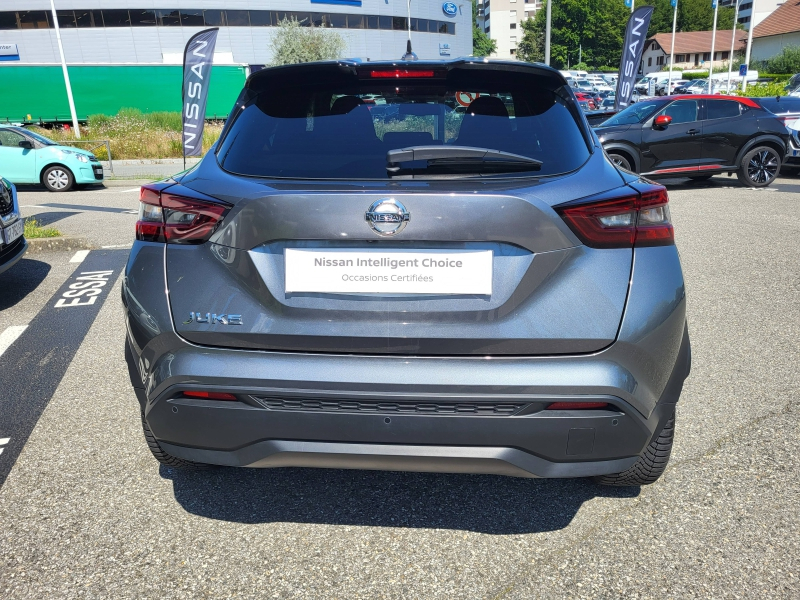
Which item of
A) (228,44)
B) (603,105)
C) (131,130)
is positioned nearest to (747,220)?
(131,130)

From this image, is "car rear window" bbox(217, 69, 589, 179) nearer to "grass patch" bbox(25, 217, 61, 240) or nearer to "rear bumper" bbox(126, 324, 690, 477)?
"rear bumper" bbox(126, 324, 690, 477)

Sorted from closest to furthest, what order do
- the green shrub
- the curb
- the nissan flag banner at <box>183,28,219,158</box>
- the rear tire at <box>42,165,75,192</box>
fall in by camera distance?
the curb → the nissan flag banner at <box>183,28,219,158</box> → the rear tire at <box>42,165,75,192</box> → the green shrub

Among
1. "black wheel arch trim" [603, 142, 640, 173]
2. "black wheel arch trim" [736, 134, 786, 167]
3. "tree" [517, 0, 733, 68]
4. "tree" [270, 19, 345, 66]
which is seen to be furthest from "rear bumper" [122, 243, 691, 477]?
"tree" [517, 0, 733, 68]

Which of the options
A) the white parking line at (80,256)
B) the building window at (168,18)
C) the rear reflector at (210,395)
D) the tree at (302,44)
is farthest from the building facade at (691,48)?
the rear reflector at (210,395)

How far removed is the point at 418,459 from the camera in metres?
2.04

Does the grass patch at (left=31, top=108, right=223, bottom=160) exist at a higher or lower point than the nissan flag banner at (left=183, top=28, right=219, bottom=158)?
lower

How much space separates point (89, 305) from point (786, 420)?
17.3 ft

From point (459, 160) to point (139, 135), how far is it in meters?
24.7

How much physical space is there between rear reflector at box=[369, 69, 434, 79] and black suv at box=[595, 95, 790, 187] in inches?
424

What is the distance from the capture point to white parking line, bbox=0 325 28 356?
4780mm

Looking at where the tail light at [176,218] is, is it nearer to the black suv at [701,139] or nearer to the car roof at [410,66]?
the car roof at [410,66]

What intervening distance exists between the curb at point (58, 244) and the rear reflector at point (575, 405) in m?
7.74

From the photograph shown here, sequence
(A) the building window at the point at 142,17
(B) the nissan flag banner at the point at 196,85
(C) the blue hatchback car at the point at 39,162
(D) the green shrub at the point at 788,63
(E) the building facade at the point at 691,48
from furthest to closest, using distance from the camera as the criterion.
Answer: (E) the building facade at the point at 691,48, (D) the green shrub at the point at 788,63, (A) the building window at the point at 142,17, (C) the blue hatchback car at the point at 39,162, (B) the nissan flag banner at the point at 196,85

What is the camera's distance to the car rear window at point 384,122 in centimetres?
225
